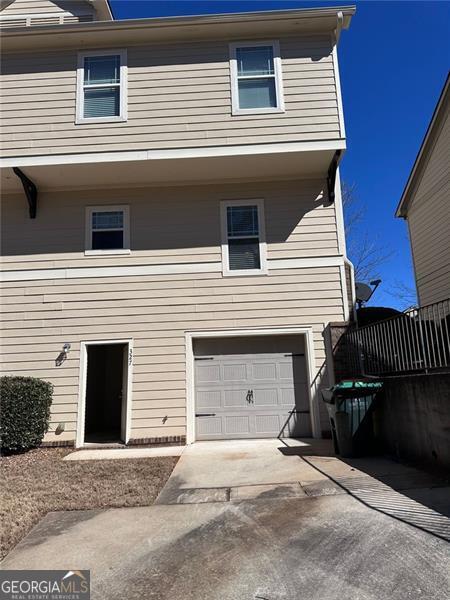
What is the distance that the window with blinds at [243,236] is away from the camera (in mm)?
9938

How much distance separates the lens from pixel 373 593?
9.83 ft

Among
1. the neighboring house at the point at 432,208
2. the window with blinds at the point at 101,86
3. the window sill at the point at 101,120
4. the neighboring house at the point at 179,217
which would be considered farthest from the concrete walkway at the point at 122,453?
the neighboring house at the point at 432,208

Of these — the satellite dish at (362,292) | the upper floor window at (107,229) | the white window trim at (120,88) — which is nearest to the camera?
the white window trim at (120,88)

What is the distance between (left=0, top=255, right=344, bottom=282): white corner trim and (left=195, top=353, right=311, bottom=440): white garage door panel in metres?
1.94

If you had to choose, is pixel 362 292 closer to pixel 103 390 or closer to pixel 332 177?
pixel 332 177

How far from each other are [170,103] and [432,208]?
Answer: 9.11 meters

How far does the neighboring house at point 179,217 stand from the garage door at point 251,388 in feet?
0.10

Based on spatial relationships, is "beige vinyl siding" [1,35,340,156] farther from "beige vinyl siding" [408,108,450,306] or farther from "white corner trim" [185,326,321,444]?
"beige vinyl siding" [408,108,450,306]

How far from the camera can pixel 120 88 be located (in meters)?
10.0

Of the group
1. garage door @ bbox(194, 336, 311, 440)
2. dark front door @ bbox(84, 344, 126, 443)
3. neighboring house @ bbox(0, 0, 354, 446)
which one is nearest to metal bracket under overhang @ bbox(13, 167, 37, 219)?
neighboring house @ bbox(0, 0, 354, 446)

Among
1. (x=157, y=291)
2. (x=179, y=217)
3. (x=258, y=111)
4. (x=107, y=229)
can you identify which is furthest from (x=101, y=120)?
(x=157, y=291)

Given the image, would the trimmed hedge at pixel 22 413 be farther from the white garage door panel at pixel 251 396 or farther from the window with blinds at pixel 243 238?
the window with blinds at pixel 243 238

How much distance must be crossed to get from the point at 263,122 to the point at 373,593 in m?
8.74

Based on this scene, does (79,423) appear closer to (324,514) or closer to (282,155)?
(324,514)
